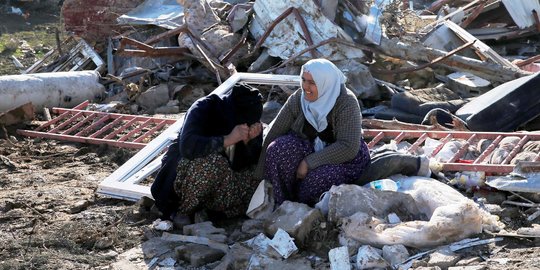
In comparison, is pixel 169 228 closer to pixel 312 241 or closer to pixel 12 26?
pixel 312 241

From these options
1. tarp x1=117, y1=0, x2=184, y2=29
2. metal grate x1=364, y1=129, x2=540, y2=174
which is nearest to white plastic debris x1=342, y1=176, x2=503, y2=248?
metal grate x1=364, y1=129, x2=540, y2=174

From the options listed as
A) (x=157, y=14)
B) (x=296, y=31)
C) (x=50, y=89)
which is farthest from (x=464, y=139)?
(x=157, y=14)

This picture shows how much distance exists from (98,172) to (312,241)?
9.68 ft

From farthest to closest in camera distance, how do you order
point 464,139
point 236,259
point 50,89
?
point 50,89, point 464,139, point 236,259

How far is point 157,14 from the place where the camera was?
10930 mm

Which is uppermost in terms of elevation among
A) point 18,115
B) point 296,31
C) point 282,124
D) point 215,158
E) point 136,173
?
point 282,124

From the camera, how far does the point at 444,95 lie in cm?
848

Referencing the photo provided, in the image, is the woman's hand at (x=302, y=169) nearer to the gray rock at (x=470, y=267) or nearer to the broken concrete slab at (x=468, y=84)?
the gray rock at (x=470, y=267)

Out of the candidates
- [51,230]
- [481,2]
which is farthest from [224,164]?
[481,2]

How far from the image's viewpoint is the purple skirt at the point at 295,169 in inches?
202

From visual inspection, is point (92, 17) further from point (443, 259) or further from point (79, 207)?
point (443, 259)

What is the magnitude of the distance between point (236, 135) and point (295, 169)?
1.51 feet

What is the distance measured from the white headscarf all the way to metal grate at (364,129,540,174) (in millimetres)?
1255

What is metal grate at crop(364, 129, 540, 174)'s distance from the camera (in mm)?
5789
